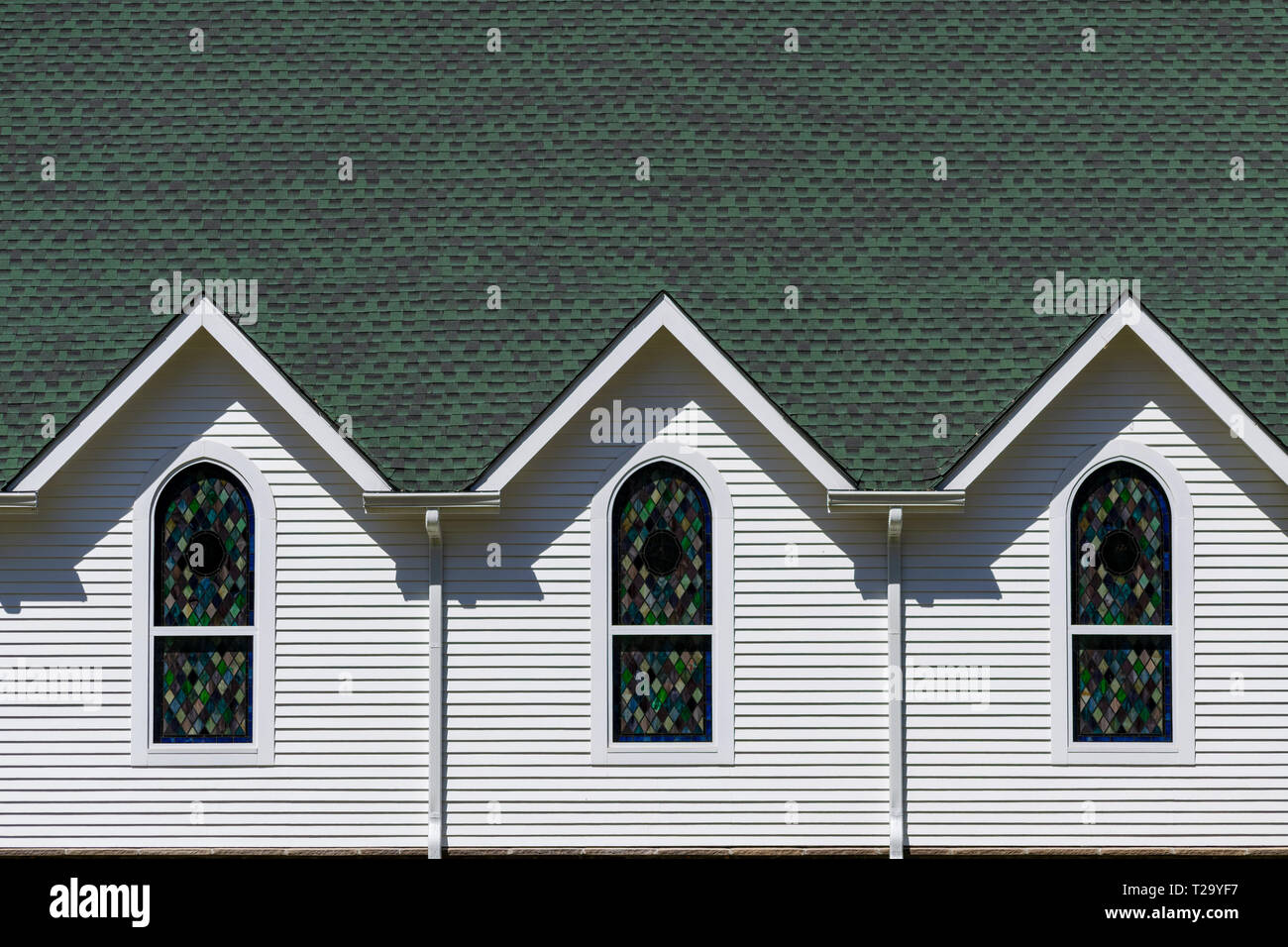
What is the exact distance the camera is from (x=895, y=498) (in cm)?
1600

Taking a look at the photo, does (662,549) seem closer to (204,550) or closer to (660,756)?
(660,756)

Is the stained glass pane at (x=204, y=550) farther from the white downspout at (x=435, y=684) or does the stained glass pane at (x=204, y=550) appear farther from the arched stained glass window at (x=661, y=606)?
the arched stained glass window at (x=661, y=606)

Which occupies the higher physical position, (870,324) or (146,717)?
(870,324)

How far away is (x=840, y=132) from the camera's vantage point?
19.2 m

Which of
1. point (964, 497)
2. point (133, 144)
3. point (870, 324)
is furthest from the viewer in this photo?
point (133, 144)

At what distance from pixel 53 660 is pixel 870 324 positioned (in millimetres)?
8710

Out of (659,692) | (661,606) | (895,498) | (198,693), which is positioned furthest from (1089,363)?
(198,693)

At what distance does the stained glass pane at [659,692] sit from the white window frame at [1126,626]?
335 centimetres

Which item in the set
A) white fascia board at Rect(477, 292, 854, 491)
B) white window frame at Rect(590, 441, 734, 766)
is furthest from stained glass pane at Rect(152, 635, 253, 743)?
white window frame at Rect(590, 441, 734, 766)

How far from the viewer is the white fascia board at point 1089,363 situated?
52.2 ft

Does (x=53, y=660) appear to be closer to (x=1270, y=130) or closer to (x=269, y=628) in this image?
(x=269, y=628)

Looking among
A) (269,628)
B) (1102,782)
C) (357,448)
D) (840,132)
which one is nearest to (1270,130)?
(840,132)

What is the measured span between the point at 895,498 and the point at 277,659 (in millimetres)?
6060

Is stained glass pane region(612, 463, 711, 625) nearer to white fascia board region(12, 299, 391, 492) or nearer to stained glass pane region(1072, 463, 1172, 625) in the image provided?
white fascia board region(12, 299, 391, 492)
